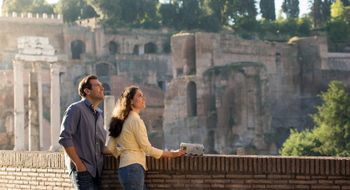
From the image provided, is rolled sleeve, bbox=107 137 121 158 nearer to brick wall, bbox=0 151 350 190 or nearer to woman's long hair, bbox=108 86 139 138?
woman's long hair, bbox=108 86 139 138

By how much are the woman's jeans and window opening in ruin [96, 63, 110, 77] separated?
53025 millimetres

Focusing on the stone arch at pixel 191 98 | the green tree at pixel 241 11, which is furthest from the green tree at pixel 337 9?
the stone arch at pixel 191 98

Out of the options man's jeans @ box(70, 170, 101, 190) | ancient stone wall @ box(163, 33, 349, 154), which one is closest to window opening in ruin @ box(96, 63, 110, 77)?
ancient stone wall @ box(163, 33, 349, 154)

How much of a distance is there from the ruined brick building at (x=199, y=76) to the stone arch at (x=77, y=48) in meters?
0.06

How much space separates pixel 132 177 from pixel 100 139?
0.61 m

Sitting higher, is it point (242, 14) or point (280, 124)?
point (242, 14)

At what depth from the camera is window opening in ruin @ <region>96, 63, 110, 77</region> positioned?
6309cm

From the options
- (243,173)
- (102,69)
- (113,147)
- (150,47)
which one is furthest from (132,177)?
(150,47)

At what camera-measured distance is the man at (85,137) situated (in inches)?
396

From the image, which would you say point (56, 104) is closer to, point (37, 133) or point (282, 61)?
point (37, 133)

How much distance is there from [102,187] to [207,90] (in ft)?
137

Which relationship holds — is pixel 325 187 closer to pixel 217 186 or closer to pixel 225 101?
pixel 217 186

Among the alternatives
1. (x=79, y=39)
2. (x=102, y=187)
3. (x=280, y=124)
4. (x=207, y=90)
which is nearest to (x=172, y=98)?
(x=207, y=90)

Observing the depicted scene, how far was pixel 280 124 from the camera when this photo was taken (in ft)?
188
